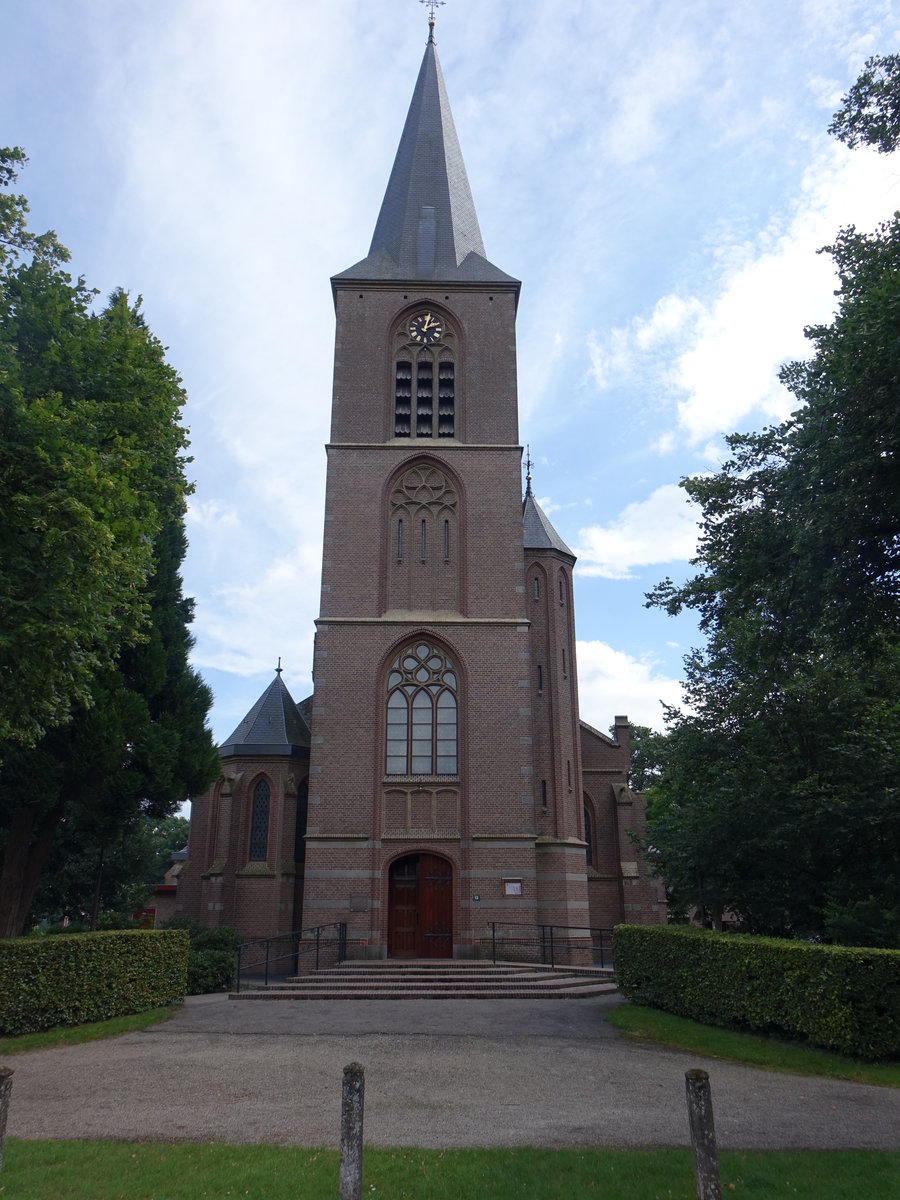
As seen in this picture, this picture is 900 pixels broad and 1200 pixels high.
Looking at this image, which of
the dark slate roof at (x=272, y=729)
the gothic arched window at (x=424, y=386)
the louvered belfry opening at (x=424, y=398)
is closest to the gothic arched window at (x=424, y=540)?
the louvered belfry opening at (x=424, y=398)

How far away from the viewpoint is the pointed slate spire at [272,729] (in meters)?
28.2

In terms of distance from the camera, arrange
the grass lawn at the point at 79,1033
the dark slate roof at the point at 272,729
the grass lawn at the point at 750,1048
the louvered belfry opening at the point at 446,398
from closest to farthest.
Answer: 1. the grass lawn at the point at 750,1048
2. the grass lawn at the point at 79,1033
3. the dark slate roof at the point at 272,729
4. the louvered belfry opening at the point at 446,398

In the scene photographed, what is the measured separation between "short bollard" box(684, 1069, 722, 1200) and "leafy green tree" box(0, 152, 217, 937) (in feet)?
31.1

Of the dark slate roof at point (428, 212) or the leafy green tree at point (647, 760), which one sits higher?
the dark slate roof at point (428, 212)

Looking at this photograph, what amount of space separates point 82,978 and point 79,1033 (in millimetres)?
945

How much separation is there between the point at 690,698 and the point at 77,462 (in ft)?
49.6

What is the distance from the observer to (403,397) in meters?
29.0

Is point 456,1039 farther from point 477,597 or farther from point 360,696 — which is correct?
point 477,597

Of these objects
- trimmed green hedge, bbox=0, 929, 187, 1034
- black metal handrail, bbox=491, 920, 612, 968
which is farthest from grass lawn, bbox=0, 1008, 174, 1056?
black metal handrail, bbox=491, 920, 612, 968

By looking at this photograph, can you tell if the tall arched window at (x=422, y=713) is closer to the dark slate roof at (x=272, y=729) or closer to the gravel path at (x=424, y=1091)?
the dark slate roof at (x=272, y=729)

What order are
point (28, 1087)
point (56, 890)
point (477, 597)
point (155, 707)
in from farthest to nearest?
point (56, 890) < point (477, 597) < point (155, 707) < point (28, 1087)

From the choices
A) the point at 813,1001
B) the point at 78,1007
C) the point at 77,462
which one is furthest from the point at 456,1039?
the point at 77,462

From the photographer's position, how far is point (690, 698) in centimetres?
2170

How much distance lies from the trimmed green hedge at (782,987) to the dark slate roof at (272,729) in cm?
1545
